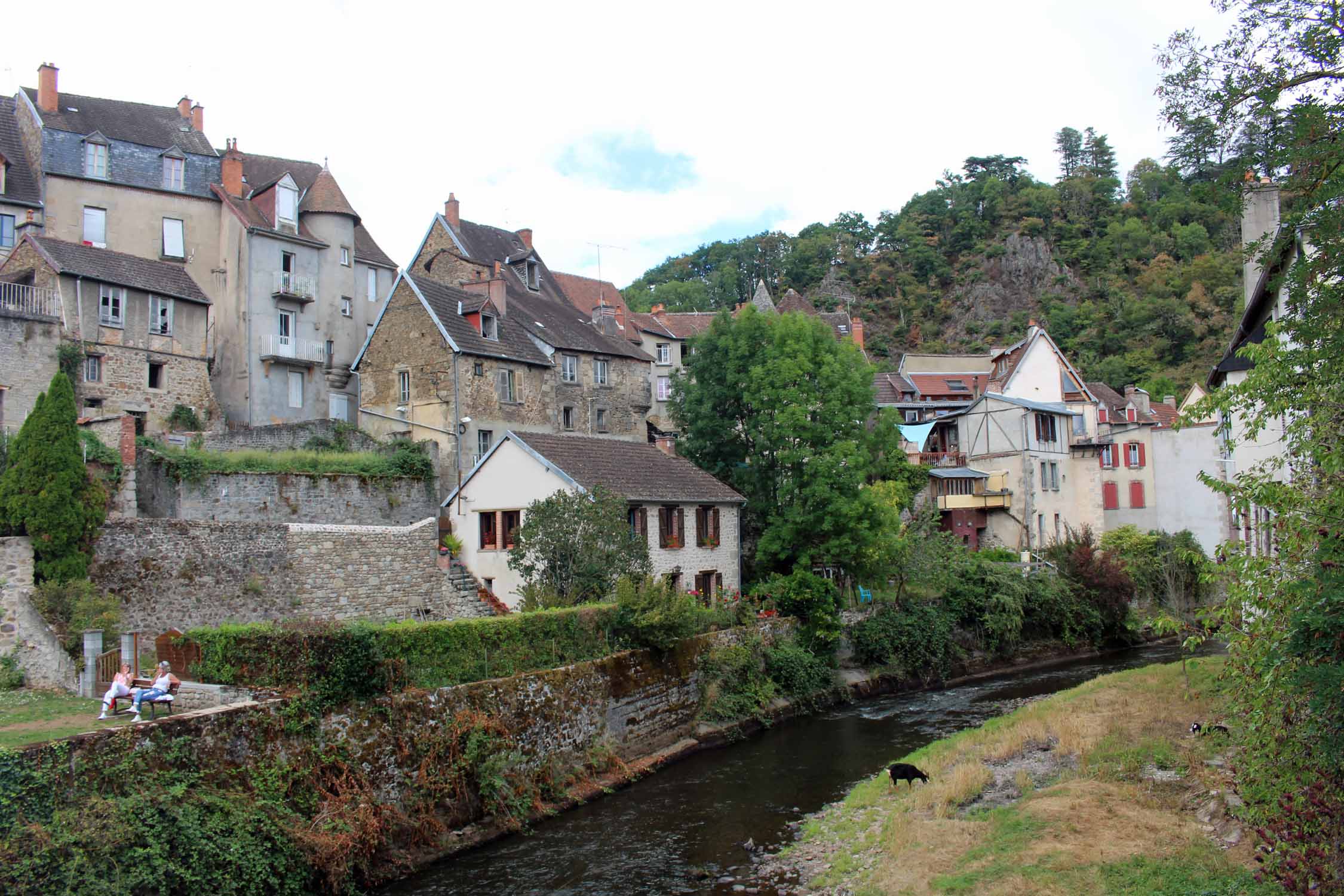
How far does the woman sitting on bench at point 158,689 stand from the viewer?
1364 centimetres

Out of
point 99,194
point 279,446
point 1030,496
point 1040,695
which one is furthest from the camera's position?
point 1030,496

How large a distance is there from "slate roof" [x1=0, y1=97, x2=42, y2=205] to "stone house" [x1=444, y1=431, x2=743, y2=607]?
17.9 m

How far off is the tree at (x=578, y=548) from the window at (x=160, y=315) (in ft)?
47.8

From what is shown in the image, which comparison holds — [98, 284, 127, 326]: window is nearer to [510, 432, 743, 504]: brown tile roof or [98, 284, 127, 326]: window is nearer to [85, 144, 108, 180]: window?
[85, 144, 108, 180]: window

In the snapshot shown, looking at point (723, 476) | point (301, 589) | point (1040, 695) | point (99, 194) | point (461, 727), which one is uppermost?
point (99, 194)

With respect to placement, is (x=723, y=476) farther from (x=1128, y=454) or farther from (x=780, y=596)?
(x=1128, y=454)

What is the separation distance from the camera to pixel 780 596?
95.6ft

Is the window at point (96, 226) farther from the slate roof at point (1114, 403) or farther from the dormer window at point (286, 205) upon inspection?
the slate roof at point (1114, 403)

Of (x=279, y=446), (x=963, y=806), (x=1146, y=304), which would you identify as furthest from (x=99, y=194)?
(x=1146, y=304)

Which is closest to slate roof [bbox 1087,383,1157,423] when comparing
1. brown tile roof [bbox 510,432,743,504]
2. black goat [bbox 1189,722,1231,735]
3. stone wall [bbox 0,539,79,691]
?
brown tile roof [bbox 510,432,743,504]

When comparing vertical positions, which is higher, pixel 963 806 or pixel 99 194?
pixel 99 194

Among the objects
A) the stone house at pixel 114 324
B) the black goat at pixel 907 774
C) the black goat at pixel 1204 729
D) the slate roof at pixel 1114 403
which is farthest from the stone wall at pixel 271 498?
the slate roof at pixel 1114 403

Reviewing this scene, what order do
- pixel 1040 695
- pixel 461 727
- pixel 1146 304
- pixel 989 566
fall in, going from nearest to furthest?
1. pixel 461 727
2. pixel 1040 695
3. pixel 989 566
4. pixel 1146 304

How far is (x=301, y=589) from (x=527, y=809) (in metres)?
8.86
